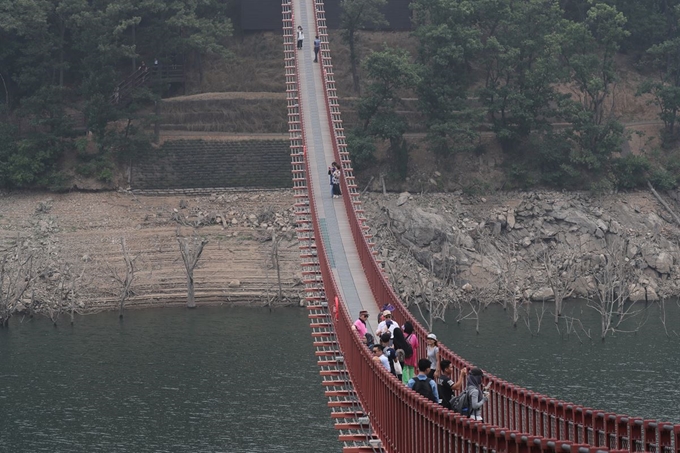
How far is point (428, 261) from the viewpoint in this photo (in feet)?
221

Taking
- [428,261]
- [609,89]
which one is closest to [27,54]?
[428,261]

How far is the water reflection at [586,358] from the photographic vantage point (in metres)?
47.2

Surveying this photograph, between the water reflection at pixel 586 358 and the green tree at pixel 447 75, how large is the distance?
1192cm

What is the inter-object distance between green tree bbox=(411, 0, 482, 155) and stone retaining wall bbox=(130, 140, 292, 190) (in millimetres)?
8069

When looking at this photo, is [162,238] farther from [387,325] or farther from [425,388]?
[425,388]

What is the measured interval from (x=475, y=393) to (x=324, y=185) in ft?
84.2

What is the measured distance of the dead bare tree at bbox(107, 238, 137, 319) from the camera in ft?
205

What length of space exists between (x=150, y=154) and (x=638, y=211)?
84.9 feet

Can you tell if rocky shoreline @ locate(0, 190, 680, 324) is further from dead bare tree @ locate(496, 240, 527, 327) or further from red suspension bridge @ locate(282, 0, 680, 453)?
red suspension bridge @ locate(282, 0, 680, 453)

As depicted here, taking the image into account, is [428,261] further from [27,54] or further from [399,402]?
[399,402]

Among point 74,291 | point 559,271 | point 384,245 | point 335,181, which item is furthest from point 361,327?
point 384,245

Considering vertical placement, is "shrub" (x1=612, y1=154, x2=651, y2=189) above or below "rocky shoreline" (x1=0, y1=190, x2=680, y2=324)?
above

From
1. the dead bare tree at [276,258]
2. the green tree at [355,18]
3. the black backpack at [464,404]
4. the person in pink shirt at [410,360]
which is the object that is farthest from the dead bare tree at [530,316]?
the black backpack at [464,404]

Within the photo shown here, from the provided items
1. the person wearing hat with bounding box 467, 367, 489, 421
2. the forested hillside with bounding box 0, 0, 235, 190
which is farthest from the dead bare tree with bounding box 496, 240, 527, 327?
the person wearing hat with bounding box 467, 367, 489, 421
